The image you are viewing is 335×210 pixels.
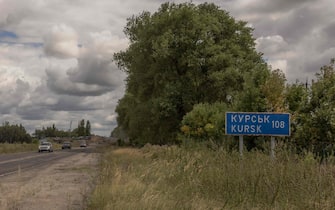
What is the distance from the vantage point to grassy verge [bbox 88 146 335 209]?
30.2ft

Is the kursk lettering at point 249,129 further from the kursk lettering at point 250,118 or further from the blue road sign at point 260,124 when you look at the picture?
the kursk lettering at point 250,118

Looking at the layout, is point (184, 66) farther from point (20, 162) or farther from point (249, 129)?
point (249, 129)

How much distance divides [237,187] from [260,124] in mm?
4280

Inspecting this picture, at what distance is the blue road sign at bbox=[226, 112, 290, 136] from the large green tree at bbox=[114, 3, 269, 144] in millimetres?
27327

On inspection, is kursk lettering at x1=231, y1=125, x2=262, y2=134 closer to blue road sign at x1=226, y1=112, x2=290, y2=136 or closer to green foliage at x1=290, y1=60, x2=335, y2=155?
blue road sign at x1=226, y1=112, x2=290, y2=136

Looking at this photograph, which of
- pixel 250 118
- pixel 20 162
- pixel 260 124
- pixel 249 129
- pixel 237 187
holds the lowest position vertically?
pixel 20 162

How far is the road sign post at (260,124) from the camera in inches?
568

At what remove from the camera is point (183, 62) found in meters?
44.4

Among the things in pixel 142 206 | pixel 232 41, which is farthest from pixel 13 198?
pixel 232 41

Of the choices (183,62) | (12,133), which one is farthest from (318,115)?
(12,133)

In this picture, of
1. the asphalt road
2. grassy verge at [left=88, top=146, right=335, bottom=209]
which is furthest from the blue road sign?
the asphalt road

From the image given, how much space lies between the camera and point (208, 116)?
33.9m

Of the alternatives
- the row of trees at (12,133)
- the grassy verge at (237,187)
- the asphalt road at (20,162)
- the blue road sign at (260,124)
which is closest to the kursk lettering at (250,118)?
the blue road sign at (260,124)

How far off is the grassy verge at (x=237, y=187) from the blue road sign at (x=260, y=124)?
5.76 feet
